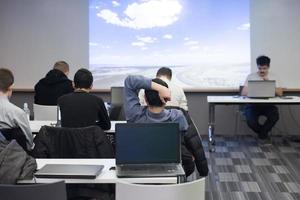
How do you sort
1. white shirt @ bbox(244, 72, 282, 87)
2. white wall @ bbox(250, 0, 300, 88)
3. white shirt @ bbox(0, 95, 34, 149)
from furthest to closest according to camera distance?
white wall @ bbox(250, 0, 300, 88), white shirt @ bbox(244, 72, 282, 87), white shirt @ bbox(0, 95, 34, 149)

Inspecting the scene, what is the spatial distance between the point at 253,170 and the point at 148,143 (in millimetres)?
2905

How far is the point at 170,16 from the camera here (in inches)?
283

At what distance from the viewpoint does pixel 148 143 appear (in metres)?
2.62

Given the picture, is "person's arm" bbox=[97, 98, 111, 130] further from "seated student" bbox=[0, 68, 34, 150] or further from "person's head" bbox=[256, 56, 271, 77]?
"person's head" bbox=[256, 56, 271, 77]

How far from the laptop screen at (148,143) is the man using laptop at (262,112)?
4.12 metres

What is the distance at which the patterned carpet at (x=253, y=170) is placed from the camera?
438cm

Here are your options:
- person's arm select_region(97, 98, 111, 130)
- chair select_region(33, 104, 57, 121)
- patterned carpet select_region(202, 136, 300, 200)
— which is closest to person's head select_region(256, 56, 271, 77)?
patterned carpet select_region(202, 136, 300, 200)

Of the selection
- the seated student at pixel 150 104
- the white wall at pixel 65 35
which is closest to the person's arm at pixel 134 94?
the seated student at pixel 150 104

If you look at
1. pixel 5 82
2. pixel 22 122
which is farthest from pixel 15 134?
pixel 5 82

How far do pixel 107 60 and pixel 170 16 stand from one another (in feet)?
4.04

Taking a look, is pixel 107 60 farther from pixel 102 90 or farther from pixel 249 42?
pixel 249 42

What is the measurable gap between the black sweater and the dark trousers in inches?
133

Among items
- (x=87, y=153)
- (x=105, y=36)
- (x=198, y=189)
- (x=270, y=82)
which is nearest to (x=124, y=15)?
(x=105, y=36)

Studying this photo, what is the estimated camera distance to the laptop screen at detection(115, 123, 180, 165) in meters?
2.61
